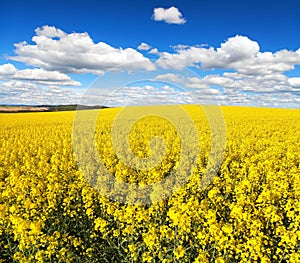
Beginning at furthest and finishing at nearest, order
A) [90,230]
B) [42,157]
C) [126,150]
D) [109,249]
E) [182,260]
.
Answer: [126,150] → [42,157] → [90,230] → [109,249] → [182,260]

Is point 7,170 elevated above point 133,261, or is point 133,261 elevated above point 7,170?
point 7,170

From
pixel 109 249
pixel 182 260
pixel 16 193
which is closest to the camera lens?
pixel 182 260

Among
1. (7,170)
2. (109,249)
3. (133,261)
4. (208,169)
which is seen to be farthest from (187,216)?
(7,170)

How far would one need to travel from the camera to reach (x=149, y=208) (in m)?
6.20

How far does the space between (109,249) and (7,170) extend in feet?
18.7

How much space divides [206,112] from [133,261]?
96.1 feet

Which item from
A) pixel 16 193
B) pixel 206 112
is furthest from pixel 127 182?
pixel 206 112

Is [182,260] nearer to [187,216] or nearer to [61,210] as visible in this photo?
[187,216]

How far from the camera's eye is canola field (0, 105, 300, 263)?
508 centimetres

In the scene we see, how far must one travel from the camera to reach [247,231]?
5375 millimetres

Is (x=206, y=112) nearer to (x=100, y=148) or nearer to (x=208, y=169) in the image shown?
(x=100, y=148)

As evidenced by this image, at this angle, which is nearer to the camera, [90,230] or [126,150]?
[90,230]

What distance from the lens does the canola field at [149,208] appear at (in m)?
5.08

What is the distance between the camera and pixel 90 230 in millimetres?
6980
